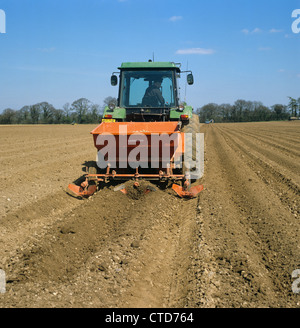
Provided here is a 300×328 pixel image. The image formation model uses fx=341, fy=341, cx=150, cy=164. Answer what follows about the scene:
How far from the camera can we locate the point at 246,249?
4.12 m

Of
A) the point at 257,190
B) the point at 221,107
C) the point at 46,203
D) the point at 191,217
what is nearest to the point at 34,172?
the point at 46,203

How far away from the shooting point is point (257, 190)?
6.94 meters

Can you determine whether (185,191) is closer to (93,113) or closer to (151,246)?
(151,246)

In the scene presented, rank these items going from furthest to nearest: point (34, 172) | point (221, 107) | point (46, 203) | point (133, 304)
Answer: point (221, 107) < point (34, 172) < point (46, 203) < point (133, 304)

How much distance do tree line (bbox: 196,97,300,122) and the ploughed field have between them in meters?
68.3

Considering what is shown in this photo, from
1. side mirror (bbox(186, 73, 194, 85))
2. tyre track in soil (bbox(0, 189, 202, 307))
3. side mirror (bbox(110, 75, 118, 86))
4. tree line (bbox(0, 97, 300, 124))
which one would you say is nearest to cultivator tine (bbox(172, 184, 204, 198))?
tyre track in soil (bbox(0, 189, 202, 307))

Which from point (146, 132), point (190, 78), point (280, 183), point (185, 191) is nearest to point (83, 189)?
point (146, 132)

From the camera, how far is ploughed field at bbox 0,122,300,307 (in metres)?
3.22

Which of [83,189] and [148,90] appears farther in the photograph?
[148,90]

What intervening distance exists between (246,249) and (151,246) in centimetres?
117

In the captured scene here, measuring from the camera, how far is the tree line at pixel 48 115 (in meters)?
57.1

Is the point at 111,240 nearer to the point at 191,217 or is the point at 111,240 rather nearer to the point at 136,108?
the point at 191,217

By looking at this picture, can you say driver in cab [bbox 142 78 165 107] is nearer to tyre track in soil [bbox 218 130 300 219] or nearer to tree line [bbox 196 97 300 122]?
tyre track in soil [bbox 218 130 300 219]
